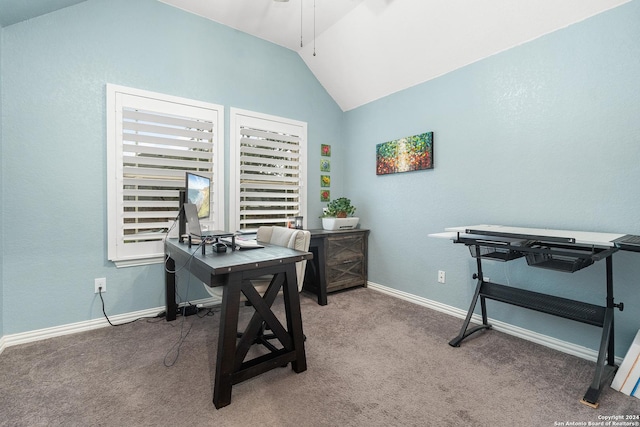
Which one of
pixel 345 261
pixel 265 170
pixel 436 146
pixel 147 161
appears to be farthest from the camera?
pixel 345 261

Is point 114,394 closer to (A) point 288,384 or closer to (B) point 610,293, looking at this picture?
(A) point 288,384

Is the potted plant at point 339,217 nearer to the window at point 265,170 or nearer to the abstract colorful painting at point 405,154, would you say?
the window at point 265,170

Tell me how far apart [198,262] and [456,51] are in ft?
9.06

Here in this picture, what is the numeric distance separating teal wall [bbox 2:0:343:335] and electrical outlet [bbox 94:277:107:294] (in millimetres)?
28

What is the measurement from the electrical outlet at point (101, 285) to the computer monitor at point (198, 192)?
996 millimetres

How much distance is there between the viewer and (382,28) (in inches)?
109

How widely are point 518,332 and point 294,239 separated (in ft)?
6.41

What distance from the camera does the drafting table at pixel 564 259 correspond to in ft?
4.93

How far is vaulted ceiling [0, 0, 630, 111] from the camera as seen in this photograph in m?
2.07

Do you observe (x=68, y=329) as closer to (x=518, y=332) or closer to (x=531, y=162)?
(x=518, y=332)

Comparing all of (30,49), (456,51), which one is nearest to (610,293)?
(456,51)

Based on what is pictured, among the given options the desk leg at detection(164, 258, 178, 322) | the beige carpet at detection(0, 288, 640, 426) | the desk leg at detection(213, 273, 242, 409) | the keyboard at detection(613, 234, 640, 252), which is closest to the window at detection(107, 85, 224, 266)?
the desk leg at detection(164, 258, 178, 322)

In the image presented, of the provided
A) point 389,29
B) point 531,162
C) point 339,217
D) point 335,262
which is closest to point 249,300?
point 335,262

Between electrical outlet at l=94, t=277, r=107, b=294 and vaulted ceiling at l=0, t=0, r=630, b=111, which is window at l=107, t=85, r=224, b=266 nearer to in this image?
electrical outlet at l=94, t=277, r=107, b=294
